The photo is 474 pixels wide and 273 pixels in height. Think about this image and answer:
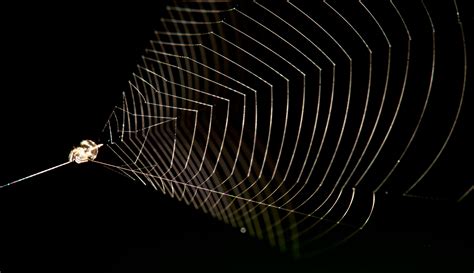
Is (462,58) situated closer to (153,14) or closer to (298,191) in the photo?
(298,191)

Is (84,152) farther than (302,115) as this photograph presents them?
Yes

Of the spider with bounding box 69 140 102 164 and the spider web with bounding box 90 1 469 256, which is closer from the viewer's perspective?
the spider web with bounding box 90 1 469 256

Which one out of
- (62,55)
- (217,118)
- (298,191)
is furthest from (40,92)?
(298,191)

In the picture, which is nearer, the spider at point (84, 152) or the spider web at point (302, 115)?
the spider web at point (302, 115)
